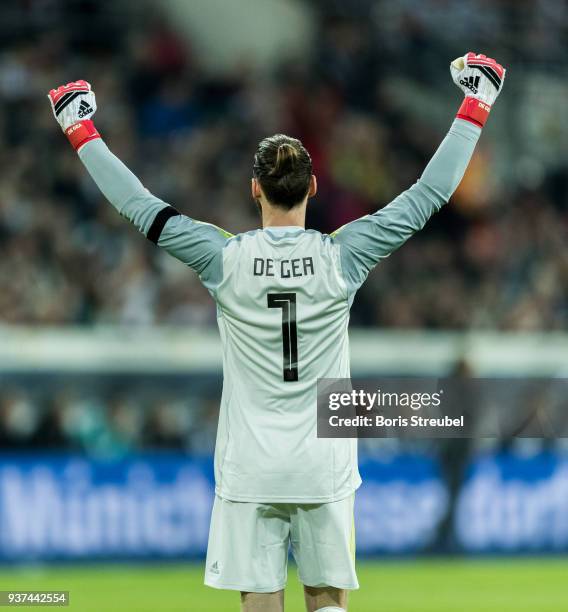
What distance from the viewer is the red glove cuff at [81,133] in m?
3.61

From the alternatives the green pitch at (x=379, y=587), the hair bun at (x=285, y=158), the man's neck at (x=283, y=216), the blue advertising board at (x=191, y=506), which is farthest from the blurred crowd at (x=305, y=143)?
the hair bun at (x=285, y=158)

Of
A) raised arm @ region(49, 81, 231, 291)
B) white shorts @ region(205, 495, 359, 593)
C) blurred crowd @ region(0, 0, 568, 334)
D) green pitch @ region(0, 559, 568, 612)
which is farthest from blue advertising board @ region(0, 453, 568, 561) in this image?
raised arm @ region(49, 81, 231, 291)

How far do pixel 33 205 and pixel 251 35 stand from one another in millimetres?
3847

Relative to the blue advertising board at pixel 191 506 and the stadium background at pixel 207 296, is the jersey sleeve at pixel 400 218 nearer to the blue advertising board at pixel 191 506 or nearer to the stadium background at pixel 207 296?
the stadium background at pixel 207 296

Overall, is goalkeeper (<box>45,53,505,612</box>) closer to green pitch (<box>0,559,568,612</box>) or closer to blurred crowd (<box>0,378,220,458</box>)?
green pitch (<box>0,559,568,612</box>)

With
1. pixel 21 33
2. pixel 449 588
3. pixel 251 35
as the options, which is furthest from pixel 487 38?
pixel 449 588

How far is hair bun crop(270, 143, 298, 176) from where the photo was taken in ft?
11.4

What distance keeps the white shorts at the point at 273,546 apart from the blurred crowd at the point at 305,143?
6533mm

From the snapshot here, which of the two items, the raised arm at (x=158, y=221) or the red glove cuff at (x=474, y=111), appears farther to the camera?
the red glove cuff at (x=474, y=111)

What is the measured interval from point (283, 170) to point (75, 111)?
672 mm

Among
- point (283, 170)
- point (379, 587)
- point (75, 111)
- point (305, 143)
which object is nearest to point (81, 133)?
point (75, 111)

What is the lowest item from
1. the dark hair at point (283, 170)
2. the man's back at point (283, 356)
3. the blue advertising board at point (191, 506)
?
the blue advertising board at point (191, 506)

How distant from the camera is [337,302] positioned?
11.5 ft

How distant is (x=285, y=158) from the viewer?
11.4 feet
